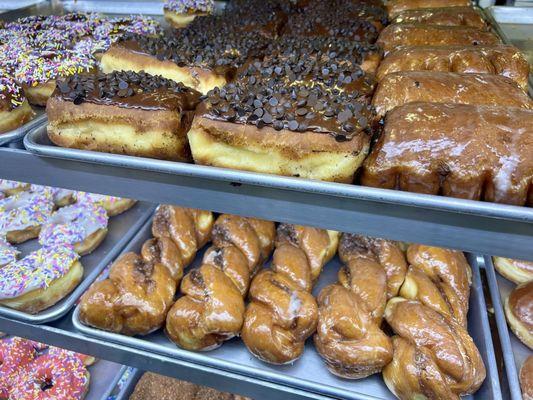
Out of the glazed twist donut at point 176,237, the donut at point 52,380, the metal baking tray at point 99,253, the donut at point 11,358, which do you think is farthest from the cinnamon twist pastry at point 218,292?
the donut at point 11,358

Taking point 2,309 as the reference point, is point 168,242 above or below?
above

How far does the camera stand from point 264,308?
183 cm

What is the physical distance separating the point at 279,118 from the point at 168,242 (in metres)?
1.01

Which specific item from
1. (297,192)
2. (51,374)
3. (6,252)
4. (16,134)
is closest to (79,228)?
(6,252)

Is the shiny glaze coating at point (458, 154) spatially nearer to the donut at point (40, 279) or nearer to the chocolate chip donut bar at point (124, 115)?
the chocolate chip donut bar at point (124, 115)

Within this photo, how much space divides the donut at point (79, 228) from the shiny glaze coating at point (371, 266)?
4.35 feet

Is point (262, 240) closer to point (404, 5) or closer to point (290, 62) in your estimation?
point (290, 62)

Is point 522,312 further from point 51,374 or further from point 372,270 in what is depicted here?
point 51,374

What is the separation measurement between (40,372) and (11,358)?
0.22 metres

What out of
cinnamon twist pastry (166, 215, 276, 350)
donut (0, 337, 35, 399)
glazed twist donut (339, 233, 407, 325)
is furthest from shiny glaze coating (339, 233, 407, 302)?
donut (0, 337, 35, 399)

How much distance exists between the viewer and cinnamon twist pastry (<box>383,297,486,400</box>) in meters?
1.61

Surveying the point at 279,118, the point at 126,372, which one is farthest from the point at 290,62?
the point at 126,372

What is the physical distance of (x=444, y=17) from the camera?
2359mm

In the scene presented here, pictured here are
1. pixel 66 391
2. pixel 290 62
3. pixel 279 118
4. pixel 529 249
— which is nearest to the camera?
pixel 529 249
